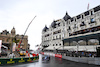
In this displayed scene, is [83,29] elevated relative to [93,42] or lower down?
elevated

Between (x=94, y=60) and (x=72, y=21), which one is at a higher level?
(x=72, y=21)

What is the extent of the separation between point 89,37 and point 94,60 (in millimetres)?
11602

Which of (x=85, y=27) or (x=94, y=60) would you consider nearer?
(x=94, y=60)

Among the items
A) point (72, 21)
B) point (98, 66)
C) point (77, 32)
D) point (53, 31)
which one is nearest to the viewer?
point (98, 66)

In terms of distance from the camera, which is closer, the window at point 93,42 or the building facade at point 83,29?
the window at point 93,42

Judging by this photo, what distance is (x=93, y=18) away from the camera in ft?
93.2

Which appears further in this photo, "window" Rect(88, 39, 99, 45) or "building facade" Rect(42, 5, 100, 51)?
"building facade" Rect(42, 5, 100, 51)

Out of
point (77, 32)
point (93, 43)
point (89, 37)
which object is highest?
point (77, 32)

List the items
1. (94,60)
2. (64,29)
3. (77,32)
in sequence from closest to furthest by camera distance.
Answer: (94,60) → (77,32) → (64,29)

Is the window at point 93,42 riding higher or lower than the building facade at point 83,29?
lower

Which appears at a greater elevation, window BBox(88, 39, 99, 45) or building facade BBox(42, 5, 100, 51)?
building facade BBox(42, 5, 100, 51)

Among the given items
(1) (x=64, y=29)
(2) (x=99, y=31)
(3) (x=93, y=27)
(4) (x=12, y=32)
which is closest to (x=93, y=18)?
(3) (x=93, y=27)

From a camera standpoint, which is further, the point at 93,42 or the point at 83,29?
the point at 83,29

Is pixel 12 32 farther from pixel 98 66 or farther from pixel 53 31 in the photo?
pixel 98 66
